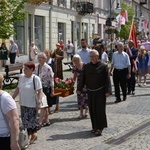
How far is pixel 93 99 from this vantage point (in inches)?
336

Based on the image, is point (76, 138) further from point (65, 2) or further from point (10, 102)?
point (65, 2)

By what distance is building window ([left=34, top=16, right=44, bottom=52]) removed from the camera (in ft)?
108

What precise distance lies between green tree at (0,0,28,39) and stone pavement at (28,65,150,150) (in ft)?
14.0

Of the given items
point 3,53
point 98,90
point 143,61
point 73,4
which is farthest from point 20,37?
point 98,90

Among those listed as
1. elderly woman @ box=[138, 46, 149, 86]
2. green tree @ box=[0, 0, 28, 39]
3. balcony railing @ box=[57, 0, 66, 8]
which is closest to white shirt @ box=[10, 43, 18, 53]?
green tree @ box=[0, 0, 28, 39]

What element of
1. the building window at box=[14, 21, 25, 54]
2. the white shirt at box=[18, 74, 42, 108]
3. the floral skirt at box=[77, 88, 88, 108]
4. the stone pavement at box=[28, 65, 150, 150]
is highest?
the building window at box=[14, 21, 25, 54]

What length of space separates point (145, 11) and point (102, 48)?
250ft

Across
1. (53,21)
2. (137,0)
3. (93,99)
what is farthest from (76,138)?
(137,0)

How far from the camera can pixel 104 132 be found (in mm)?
8820

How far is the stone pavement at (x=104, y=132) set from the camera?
7.71m

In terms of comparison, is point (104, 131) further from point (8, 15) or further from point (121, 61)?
point (8, 15)

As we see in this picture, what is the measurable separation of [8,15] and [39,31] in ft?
59.4

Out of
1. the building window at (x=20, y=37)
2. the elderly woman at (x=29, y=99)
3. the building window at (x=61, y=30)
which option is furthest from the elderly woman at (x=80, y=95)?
the building window at (x=61, y=30)

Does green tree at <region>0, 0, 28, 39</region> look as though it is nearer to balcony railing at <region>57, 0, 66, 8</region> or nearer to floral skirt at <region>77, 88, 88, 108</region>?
floral skirt at <region>77, 88, 88, 108</region>
